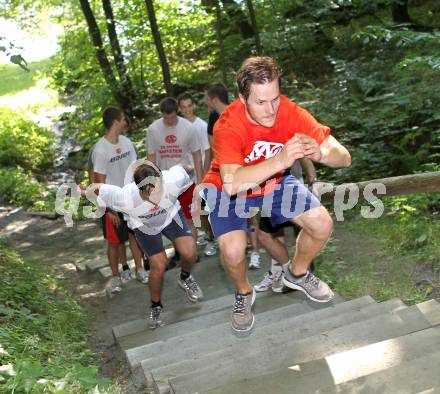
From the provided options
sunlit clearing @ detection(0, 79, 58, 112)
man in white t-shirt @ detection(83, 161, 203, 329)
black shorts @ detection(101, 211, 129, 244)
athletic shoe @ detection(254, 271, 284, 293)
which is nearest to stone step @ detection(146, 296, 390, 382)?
athletic shoe @ detection(254, 271, 284, 293)

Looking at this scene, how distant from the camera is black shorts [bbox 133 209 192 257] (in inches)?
226

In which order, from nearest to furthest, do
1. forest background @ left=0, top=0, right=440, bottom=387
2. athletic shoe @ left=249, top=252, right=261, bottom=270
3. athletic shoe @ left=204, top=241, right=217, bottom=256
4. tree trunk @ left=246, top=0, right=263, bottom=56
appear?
athletic shoe @ left=249, top=252, right=261, bottom=270 → athletic shoe @ left=204, top=241, right=217, bottom=256 → forest background @ left=0, top=0, right=440, bottom=387 → tree trunk @ left=246, top=0, right=263, bottom=56

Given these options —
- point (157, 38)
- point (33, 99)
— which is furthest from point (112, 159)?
point (33, 99)

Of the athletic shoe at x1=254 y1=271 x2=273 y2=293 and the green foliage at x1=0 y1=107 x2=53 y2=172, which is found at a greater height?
the athletic shoe at x1=254 y1=271 x2=273 y2=293

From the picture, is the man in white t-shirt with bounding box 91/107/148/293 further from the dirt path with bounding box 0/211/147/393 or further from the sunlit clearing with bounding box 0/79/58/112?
the sunlit clearing with bounding box 0/79/58/112

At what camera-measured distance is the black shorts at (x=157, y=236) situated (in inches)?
226

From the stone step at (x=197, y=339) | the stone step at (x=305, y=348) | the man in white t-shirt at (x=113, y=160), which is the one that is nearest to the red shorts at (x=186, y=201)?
the man in white t-shirt at (x=113, y=160)

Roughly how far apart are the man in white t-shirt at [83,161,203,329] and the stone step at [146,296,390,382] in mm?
1200

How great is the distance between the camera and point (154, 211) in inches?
223

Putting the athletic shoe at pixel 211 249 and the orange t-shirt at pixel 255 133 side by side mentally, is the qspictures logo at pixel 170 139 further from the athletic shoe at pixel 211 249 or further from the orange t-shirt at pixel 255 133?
the orange t-shirt at pixel 255 133

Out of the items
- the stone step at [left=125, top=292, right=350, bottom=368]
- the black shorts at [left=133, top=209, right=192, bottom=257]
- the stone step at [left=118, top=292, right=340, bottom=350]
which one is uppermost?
the black shorts at [left=133, top=209, right=192, bottom=257]

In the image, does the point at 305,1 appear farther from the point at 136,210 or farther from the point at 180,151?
the point at 136,210

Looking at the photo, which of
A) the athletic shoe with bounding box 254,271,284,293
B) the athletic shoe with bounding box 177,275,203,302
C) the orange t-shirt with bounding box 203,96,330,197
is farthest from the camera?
the athletic shoe with bounding box 177,275,203,302

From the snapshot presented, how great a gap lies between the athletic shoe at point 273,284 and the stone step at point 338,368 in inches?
86.6
